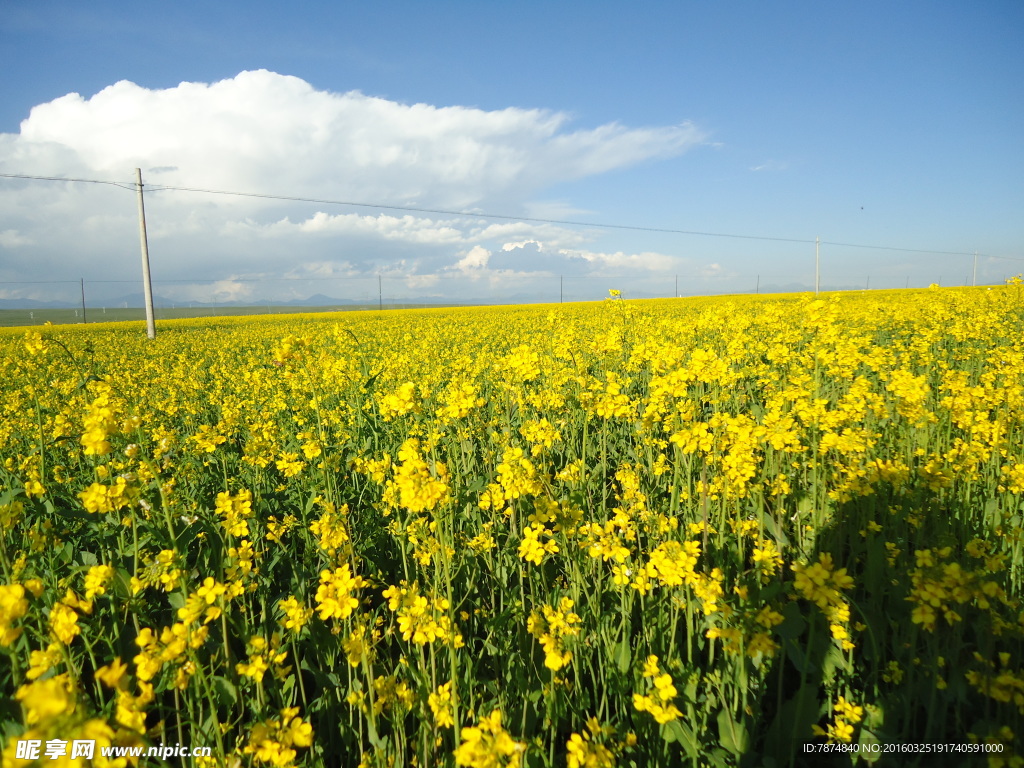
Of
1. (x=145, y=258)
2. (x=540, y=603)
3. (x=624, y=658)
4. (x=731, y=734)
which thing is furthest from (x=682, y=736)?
(x=145, y=258)

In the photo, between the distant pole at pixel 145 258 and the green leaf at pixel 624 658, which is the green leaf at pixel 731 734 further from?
the distant pole at pixel 145 258

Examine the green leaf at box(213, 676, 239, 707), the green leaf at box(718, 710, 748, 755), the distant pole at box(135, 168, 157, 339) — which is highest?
the distant pole at box(135, 168, 157, 339)

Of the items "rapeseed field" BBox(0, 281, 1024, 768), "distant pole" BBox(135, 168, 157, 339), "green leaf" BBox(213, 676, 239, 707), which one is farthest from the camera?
"distant pole" BBox(135, 168, 157, 339)

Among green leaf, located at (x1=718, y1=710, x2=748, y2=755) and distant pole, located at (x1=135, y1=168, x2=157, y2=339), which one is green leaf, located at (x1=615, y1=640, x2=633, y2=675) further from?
distant pole, located at (x1=135, y1=168, x2=157, y2=339)

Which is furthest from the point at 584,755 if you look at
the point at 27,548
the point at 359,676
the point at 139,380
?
the point at 139,380

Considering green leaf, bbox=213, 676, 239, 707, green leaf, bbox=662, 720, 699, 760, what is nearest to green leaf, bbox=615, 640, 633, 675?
green leaf, bbox=662, 720, 699, 760

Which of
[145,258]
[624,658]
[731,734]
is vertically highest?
[145,258]

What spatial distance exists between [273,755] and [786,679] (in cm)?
212

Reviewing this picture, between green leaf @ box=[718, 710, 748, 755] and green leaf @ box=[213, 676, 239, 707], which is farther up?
green leaf @ box=[213, 676, 239, 707]

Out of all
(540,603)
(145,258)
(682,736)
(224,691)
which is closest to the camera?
(682,736)

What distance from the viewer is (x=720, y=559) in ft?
8.41

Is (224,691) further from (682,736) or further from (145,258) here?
(145,258)

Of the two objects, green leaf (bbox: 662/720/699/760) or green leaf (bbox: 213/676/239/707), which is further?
green leaf (bbox: 213/676/239/707)

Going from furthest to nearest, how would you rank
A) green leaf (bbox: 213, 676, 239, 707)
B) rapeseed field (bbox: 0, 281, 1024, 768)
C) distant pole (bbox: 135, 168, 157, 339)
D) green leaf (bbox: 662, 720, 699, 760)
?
1. distant pole (bbox: 135, 168, 157, 339)
2. green leaf (bbox: 213, 676, 239, 707)
3. green leaf (bbox: 662, 720, 699, 760)
4. rapeseed field (bbox: 0, 281, 1024, 768)
